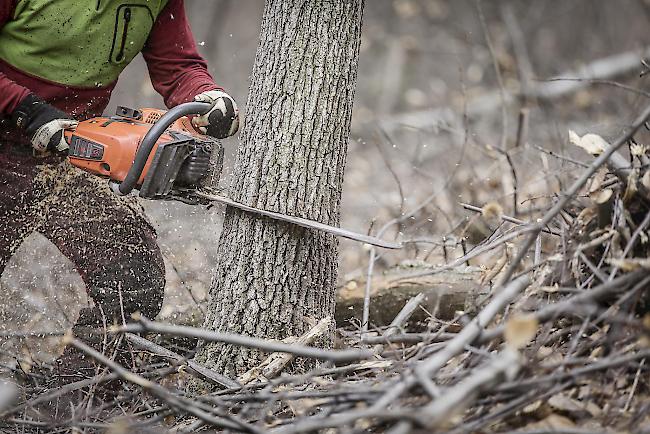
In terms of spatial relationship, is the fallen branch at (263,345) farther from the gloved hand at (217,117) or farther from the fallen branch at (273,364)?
the gloved hand at (217,117)

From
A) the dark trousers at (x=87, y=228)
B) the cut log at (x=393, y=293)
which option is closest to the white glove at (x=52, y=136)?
the dark trousers at (x=87, y=228)

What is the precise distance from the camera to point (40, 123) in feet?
9.45

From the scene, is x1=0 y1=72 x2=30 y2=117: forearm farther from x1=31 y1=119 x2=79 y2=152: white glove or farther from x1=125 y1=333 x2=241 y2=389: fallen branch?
x1=125 y1=333 x2=241 y2=389: fallen branch

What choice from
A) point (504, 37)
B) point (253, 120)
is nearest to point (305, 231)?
point (253, 120)

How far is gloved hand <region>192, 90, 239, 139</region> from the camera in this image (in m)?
3.03

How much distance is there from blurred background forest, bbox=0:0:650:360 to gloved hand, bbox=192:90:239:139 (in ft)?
3.11

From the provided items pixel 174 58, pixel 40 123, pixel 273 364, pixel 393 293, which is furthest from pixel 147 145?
pixel 393 293

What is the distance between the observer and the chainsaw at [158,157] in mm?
2738

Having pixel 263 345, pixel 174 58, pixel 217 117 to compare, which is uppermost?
pixel 174 58

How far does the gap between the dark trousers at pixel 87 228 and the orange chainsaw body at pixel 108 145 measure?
0.36m

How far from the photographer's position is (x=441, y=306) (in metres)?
3.56

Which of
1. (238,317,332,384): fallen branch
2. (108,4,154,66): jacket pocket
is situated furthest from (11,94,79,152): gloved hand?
(238,317,332,384): fallen branch

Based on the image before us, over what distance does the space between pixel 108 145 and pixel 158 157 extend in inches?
9.5

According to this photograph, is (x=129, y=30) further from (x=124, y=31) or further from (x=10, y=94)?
(x=10, y=94)
